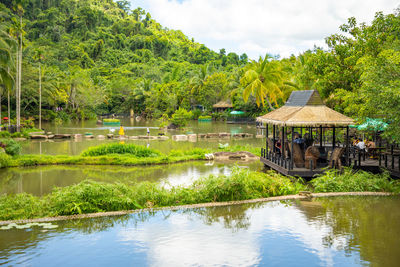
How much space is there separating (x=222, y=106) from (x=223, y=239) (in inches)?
2104

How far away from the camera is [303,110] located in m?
14.1

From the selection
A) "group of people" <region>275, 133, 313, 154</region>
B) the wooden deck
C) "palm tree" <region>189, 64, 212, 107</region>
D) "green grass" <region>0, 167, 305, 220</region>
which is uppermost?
"palm tree" <region>189, 64, 212, 107</region>

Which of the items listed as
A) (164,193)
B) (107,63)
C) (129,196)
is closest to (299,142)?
(164,193)

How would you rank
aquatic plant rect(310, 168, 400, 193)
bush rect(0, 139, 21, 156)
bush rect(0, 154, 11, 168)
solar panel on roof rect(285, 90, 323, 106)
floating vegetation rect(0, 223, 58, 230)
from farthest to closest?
bush rect(0, 139, 21, 156), bush rect(0, 154, 11, 168), solar panel on roof rect(285, 90, 323, 106), aquatic plant rect(310, 168, 400, 193), floating vegetation rect(0, 223, 58, 230)

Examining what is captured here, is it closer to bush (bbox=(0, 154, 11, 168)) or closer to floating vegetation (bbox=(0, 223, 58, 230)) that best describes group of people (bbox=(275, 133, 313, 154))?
floating vegetation (bbox=(0, 223, 58, 230))

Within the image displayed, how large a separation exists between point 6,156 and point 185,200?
11.5m

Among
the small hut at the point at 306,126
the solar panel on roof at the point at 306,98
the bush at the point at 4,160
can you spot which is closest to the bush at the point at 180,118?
the bush at the point at 4,160

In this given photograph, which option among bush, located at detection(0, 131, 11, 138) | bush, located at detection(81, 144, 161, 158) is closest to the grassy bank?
bush, located at detection(81, 144, 161, 158)

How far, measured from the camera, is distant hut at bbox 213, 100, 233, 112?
199 ft

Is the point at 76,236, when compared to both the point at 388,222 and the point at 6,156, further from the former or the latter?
the point at 6,156

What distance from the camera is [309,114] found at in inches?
547

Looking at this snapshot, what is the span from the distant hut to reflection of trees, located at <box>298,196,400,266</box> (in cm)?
4946

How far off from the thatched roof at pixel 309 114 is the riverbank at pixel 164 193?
191cm

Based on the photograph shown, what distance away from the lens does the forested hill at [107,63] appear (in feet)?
191
